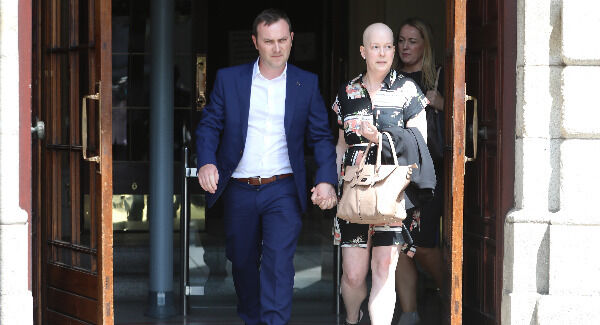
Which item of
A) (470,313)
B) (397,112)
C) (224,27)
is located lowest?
(470,313)

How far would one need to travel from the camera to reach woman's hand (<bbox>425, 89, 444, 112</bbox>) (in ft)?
21.2

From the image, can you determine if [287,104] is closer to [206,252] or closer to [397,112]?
[397,112]

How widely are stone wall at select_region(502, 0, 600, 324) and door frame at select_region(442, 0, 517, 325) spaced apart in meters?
0.10

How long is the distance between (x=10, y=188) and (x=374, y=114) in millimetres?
2004

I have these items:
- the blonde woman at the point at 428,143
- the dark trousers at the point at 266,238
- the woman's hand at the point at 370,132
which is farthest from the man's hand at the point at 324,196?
the blonde woman at the point at 428,143

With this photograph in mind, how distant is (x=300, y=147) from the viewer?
6.19 metres

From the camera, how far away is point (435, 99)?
6.47 meters

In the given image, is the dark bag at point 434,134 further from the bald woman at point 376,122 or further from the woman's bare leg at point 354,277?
the woman's bare leg at point 354,277

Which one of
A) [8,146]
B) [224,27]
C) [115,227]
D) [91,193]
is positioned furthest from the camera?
[224,27]

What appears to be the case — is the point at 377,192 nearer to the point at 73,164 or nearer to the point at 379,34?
the point at 379,34

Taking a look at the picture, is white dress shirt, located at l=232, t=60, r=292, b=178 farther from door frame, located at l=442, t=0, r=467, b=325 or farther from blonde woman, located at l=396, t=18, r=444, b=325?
Result: door frame, located at l=442, t=0, r=467, b=325

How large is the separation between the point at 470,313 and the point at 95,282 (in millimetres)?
2269

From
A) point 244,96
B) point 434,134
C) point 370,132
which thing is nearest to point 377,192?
point 370,132

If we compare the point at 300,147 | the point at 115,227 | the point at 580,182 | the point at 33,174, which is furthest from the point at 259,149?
the point at 115,227
